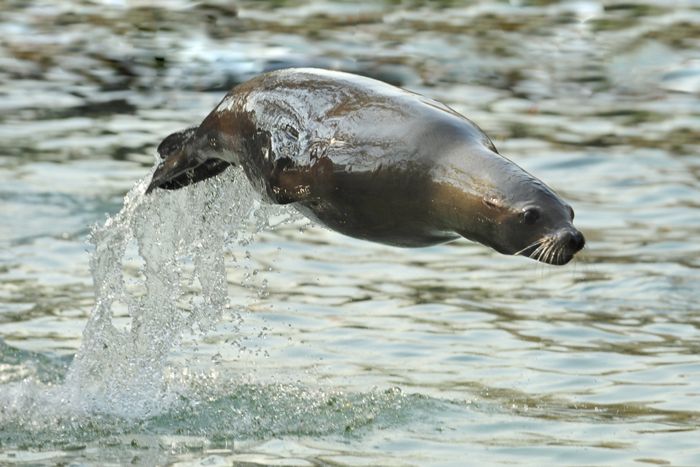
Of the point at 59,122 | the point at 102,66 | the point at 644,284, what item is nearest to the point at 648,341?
the point at 644,284

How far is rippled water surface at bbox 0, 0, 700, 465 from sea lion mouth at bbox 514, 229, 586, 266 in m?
1.86

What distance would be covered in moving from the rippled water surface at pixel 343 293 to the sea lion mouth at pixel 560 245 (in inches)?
73.2

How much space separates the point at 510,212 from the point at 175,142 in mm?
2453

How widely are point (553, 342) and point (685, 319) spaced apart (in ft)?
2.98

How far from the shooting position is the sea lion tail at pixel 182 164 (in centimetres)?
744

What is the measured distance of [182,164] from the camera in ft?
24.6

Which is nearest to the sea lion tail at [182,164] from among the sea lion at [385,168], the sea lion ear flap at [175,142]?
the sea lion ear flap at [175,142]

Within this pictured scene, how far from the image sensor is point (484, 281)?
1043cm

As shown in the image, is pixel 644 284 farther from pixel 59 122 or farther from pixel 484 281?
pixel 59 122

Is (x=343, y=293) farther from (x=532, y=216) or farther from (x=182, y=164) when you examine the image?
(x=532, y=216)

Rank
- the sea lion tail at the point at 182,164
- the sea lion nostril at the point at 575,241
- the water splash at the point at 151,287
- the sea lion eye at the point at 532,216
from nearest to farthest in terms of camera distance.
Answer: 1. the sea lion nostril at the point at 575,241
2. the sea lion eye at the point at 532,216
3. the sea lion tail at the point at 182,164
4. the water splash at the point at 151,287

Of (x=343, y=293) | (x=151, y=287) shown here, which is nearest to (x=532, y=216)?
(x=151, y=287)

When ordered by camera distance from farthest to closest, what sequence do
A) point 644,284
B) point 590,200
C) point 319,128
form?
point 590,200 → point 644,284 → point 319,128

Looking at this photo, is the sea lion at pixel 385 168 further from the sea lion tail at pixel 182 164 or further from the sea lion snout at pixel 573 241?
the sea lion tail at pixel 182 164
